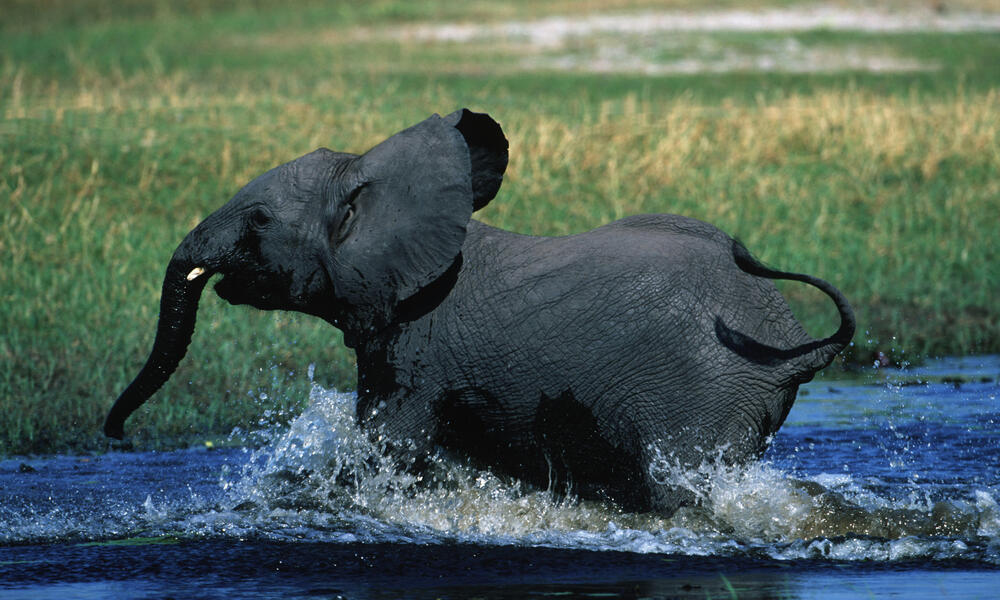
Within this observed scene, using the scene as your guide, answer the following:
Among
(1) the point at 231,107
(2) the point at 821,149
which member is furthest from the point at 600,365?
(1) the point at 231,107

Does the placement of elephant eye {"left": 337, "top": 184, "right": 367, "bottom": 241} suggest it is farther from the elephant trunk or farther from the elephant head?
the elephant trunk

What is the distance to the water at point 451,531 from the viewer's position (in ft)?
17.0

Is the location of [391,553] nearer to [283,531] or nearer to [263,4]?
[283,531]

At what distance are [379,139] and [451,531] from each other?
859cm

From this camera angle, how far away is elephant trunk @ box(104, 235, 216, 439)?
5969 mm

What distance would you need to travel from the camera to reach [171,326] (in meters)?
6.03

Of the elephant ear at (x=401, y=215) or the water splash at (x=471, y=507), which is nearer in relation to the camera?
the water splash at (x=471, y=507)

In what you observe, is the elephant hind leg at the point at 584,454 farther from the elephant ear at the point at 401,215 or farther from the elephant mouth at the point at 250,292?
the elephant mouth at the point at 250,292

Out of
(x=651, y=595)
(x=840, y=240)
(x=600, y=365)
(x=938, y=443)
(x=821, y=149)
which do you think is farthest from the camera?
(x=821, y=149)

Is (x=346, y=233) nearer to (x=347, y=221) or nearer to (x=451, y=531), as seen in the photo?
(x=347, y=221)

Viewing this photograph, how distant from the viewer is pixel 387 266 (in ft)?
18.8

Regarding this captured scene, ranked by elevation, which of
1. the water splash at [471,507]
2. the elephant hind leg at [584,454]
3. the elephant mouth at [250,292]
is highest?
the elephant mouth at [250,292]

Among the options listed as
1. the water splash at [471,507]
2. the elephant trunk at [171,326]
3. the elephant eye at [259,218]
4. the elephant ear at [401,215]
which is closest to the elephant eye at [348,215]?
the elephant ear at [401,215]

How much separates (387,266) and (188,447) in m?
2.25
